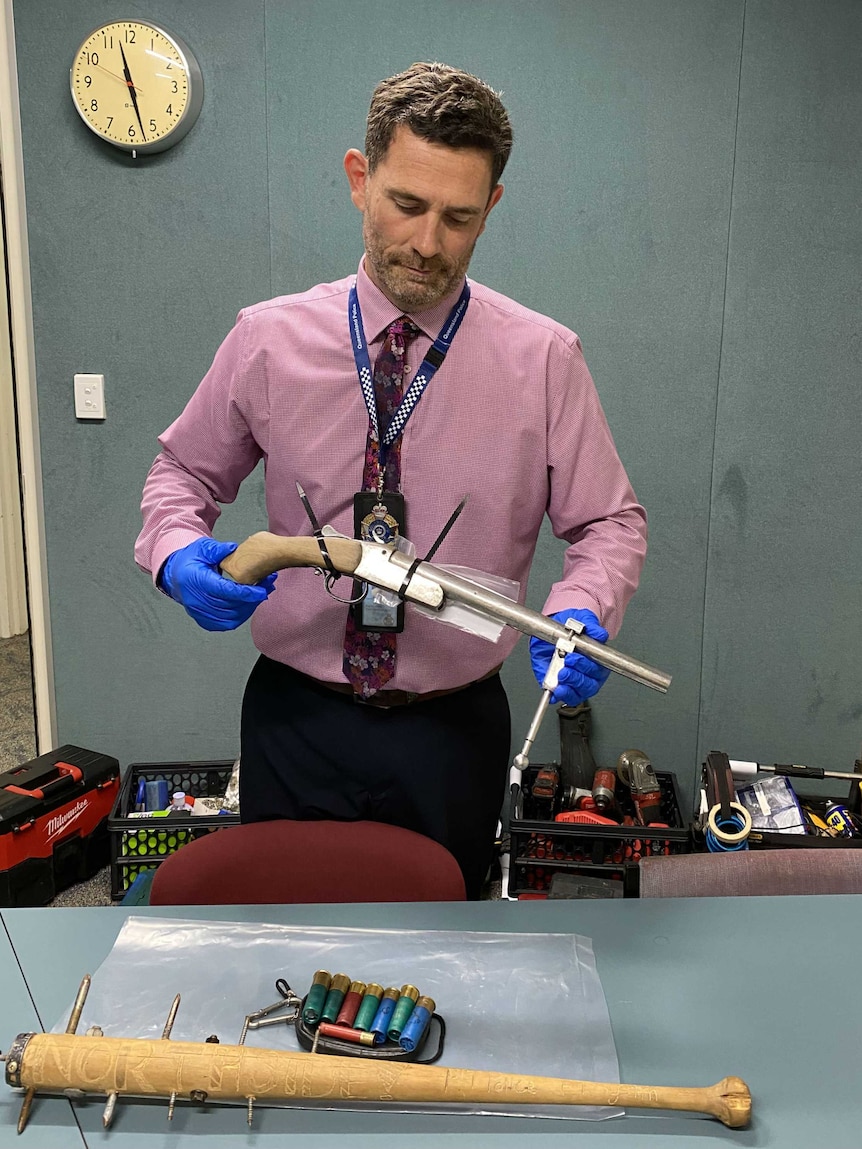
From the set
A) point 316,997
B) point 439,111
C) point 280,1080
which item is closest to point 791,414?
point 439,111

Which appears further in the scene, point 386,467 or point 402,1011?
point 386,467

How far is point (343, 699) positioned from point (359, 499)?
0.38 m

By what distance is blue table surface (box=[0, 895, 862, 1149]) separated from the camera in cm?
107

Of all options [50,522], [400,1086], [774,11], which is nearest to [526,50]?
[774,11]

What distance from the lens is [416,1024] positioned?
1.17m

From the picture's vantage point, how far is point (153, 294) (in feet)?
10.1

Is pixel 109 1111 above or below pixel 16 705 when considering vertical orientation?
above

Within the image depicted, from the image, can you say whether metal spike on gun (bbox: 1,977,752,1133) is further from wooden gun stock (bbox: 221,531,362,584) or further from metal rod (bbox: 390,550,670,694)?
wooden gun stock (bbox: 221,531,362,584)

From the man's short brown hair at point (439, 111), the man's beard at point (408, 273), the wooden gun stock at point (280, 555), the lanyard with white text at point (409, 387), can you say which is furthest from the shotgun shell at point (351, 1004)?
the man's short brown hair at point (439, 111)

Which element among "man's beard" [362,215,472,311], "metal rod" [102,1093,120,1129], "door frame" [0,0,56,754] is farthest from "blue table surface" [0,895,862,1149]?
"door frame" [0,0,56,754]

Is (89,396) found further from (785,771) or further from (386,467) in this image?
(785,771)

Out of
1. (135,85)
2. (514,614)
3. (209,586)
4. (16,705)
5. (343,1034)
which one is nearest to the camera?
(343,1034)

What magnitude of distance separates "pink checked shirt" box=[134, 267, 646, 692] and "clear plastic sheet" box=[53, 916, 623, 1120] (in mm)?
597

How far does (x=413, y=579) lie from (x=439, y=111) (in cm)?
73
